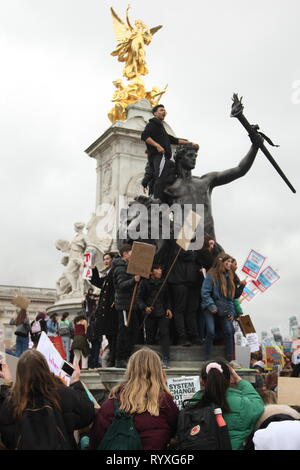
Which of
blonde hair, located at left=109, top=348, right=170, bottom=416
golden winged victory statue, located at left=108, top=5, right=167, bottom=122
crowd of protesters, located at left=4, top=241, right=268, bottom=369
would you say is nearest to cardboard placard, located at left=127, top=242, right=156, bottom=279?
crowd of protesters, located at left=4, top=241, right=268, bottom=369

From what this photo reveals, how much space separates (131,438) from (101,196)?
23338 millimetres

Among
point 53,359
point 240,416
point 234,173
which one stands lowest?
point 240,416

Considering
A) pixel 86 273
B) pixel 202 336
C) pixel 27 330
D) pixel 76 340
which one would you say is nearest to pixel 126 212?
pixel 202 336

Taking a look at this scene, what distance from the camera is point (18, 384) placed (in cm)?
385

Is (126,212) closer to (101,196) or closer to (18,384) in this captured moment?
(18,384)

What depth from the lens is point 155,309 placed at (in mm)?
8453

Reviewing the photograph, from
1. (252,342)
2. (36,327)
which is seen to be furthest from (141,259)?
(36,327)

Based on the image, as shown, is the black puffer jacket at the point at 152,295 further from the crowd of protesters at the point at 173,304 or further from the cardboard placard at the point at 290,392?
the cardboard placard at the point at 290,392

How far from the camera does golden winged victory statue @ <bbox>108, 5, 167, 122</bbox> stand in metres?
28.8

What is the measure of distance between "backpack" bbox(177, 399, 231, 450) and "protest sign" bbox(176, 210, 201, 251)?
14.3 feet

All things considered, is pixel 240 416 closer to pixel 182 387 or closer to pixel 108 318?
pixel 182 387

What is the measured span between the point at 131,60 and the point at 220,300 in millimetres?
23036

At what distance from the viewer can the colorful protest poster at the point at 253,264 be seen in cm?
1566

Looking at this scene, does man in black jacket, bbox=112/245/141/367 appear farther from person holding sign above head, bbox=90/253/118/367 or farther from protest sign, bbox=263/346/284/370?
protest sign, bbox=263/346/284/370
